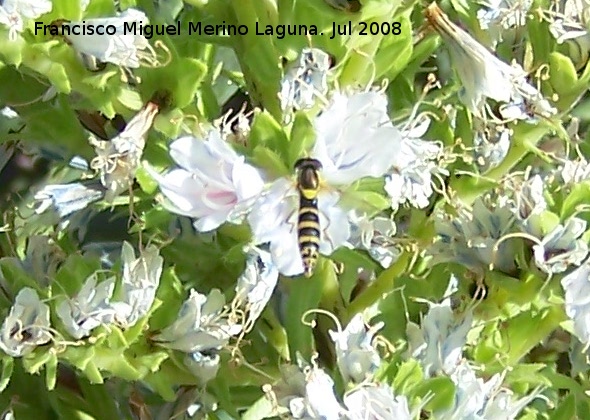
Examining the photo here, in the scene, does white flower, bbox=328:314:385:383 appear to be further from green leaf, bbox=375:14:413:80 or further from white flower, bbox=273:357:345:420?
green leaf, bbox=375:14:413:80

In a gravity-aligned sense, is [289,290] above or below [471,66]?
below

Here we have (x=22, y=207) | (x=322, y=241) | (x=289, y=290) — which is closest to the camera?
(x=322, y=241)

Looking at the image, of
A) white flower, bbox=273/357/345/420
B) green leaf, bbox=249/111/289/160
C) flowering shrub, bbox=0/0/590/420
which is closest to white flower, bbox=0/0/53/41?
flowering shrub, bbox=0/0/590/420

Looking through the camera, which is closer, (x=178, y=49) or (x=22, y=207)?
(x=178, y=49)

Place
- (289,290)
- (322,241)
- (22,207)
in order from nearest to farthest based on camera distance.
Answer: (322,241)
(289,290)
(22,207)

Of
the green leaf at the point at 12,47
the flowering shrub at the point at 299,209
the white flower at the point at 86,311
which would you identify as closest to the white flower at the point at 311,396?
the flowering shrub at the point at 299,209

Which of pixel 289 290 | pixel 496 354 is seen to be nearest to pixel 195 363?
pixel 289 290

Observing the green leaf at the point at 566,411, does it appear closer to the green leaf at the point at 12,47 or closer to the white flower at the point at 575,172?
the white flower at the point at 575,172

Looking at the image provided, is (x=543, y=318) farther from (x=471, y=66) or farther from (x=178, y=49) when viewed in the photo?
(x=178, y=49)
